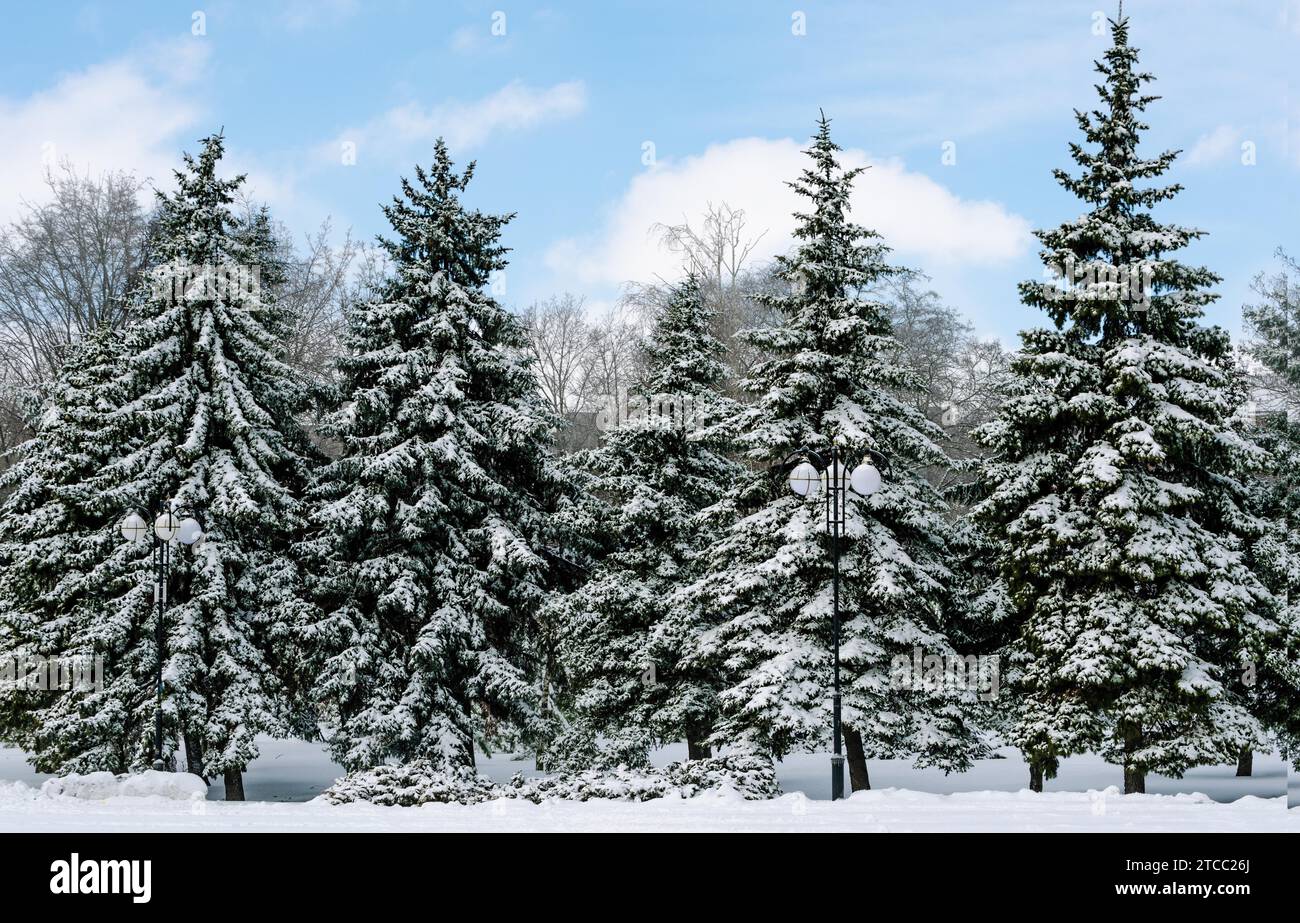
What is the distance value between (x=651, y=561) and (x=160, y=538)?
330 inches

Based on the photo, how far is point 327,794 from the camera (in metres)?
14.4

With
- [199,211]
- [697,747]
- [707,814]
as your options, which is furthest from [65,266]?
[707,814]

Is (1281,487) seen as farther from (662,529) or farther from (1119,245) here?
(662,529)

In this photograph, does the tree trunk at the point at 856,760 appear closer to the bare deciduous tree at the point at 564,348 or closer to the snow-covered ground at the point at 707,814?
the snow-covered ground at the point at 707,814

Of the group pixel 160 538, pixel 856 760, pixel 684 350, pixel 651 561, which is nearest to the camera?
pixel 160 538

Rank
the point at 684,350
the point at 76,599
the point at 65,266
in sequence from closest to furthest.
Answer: the point at 76,599 < the point at 684,350 < the point at 65,266

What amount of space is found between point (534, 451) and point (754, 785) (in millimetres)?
9811

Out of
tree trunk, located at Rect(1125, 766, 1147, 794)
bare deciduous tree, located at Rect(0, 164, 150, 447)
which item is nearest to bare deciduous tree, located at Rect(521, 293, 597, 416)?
bare deciduous tree, located at Rect(0, 164, 150, 447)

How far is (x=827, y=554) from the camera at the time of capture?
1855cm

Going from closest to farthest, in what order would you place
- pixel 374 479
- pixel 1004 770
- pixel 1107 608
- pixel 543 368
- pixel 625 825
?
pixel 625 825 < pixel 1107 608 < pixel 374 479 < pixel 1004 770 < pixel 543 368

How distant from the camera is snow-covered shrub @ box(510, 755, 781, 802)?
13.7 metres

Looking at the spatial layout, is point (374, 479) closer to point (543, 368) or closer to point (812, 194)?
point (812, 194)

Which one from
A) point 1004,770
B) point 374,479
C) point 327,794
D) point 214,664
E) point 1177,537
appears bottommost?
point 1004,770

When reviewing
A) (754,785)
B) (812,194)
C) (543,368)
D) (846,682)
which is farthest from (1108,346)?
(543,368)
